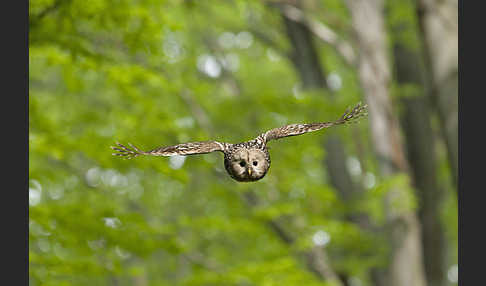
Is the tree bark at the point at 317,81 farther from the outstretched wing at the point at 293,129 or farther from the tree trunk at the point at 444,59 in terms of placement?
the outstretched wing at the point at 293,129

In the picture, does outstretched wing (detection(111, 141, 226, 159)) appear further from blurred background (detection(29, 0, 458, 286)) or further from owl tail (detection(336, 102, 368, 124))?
blurred background (detection(29, 0, 458, 286))

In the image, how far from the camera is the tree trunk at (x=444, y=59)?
681 cm

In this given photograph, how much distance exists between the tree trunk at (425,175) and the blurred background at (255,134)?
0.02 m

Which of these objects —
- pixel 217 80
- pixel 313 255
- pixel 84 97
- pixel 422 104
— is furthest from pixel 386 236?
pixel 84 97

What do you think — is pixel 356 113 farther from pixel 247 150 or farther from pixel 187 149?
pixel 187 149

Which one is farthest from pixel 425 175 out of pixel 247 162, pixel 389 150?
pixel 247 162

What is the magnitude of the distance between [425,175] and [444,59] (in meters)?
2.62

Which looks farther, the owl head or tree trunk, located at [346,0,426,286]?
tree trunk, located at [346,0,426,286]

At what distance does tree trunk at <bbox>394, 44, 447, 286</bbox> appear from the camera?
898 centimetres

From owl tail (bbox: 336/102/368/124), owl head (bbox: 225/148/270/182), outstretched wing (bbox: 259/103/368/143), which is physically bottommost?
owl head (bbox: 225/148/270/182)

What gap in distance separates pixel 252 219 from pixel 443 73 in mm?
3315

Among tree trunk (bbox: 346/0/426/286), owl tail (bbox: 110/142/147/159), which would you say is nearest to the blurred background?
tree trunk (bbox: 346/0/426/286)

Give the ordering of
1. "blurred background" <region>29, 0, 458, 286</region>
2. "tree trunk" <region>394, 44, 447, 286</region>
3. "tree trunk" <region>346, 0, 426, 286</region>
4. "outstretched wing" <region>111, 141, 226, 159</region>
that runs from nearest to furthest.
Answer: "outstretched wing" <region>111, 141, 226, 159</region> → "blurred background" <region>29, 0, 458, 286</region> → "tree trunk" <region>346, 0, 426, 286</region> → "tree trunk" <region>394, 44, 447, 286</region>

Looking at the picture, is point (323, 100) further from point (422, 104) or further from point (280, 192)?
point (422, 104)
